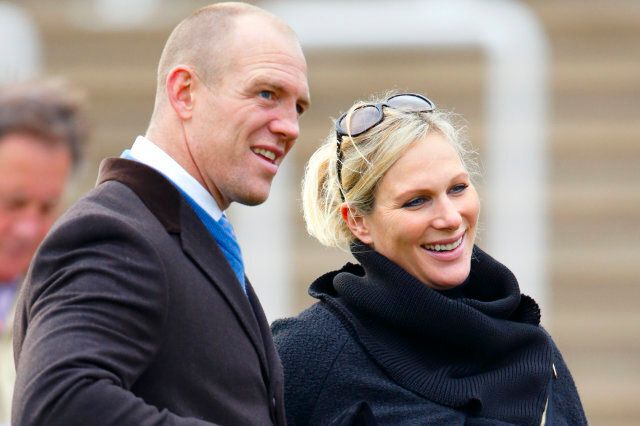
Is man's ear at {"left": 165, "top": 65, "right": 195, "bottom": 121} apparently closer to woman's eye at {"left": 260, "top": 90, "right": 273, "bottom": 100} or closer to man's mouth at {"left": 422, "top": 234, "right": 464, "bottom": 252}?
woman's eye at {"left": 260, "top": 90, "right": 273, "bottom": 100}

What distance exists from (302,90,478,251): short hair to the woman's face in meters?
0.03

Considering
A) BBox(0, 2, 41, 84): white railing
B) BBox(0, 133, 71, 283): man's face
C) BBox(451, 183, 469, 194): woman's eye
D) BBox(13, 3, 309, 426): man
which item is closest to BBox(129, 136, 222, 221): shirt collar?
BBox(13, 3, 309, 426): man

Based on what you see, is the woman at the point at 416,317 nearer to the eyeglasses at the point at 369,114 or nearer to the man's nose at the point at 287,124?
the eyeglasses at the point at 369,114

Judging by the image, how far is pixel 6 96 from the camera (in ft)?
14.0

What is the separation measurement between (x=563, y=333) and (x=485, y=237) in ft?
2.82

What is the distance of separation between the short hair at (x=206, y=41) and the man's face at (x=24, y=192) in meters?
1.12

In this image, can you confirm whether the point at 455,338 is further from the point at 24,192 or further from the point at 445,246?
the point at 24,192

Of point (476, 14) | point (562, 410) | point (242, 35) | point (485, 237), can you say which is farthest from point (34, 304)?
point (485, 237)

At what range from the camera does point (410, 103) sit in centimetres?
357

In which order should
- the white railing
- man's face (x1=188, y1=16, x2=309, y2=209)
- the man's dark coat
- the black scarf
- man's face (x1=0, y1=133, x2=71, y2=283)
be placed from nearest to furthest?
the man's dark coat → man's face (x1=188, y1=16, x2=309, y2=209) → the black scarf → man's face (x1=0, y1=133, x2=71, y2=283) → the white railing

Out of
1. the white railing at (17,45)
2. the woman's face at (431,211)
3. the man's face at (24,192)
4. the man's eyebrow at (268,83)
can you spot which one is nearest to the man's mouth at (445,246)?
the woman's face at (431,211)

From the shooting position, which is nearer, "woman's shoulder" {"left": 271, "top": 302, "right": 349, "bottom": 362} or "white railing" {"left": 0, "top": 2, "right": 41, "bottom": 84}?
"woman's shoulder" {"left": 271, "top": 302, "right": 349, "bottom": 362}

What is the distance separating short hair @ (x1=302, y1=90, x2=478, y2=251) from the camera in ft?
11.4

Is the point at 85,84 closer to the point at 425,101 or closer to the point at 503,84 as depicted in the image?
the point at 503,84
